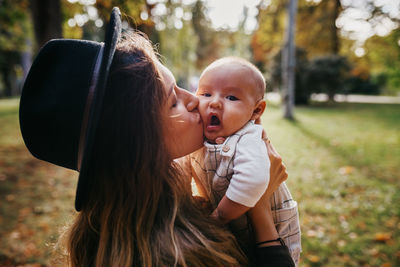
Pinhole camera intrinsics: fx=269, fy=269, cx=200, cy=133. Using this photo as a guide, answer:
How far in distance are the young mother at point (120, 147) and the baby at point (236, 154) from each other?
0.19m

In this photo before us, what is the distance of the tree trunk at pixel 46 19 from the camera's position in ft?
18.9

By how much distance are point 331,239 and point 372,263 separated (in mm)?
547

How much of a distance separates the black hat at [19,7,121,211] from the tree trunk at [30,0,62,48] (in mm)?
5515

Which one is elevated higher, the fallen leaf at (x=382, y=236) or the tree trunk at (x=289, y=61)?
the tree trunk at (x=289, y=61)

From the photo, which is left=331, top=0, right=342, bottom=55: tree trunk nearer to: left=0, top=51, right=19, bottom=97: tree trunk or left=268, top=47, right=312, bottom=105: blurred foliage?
left=268, top=47, right=312, bottom=105: blurred foliage

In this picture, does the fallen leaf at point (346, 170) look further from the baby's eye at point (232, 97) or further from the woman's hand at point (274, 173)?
the baby's eye at point (232, 97)

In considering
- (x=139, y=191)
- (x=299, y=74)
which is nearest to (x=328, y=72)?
(x=299, y=74)

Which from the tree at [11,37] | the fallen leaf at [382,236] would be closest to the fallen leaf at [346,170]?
the fallen leaf at [382,236]

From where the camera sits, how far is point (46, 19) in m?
5.77

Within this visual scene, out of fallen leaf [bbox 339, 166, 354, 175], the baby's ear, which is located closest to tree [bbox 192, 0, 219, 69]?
fallen leaf [bbox 339, 166, 354, 175]

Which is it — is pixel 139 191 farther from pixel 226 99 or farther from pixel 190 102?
pixel 226 99

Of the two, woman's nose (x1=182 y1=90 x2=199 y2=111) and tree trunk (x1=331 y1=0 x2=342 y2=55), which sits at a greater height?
tree trunk (x1=331 y1=0 x2=342 y2=55)

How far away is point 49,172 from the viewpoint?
6.46 m

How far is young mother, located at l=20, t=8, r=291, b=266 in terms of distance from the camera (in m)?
1.07
